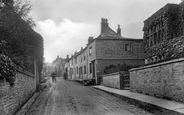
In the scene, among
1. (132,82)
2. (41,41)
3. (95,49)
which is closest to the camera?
(132,82)

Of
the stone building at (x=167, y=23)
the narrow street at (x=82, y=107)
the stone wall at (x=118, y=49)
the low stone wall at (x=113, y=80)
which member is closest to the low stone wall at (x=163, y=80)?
the narrow street at (x=82, y=107)

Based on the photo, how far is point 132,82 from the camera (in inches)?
534

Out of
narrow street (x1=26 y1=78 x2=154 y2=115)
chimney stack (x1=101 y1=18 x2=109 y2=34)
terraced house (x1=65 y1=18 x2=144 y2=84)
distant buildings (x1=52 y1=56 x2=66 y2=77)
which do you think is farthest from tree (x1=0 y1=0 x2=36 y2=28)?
distant buildings (x1=52 y1=56 x2=66 y2=77)

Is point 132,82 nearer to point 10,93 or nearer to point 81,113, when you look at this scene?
point 81,113

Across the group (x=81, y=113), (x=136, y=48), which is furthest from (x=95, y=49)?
(x=81, y=113)

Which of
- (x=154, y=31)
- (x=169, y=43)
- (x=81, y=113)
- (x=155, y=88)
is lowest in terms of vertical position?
(x=81, y=113)

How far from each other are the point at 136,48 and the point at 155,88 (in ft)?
57.2

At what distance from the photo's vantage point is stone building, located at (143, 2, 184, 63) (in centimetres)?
1345

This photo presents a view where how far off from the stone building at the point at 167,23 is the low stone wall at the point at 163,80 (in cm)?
411

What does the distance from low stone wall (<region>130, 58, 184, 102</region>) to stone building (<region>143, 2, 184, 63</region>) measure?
4110mm

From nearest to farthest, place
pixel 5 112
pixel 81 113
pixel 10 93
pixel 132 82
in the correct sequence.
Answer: pixel 5 112, pixel 10 93, pixel 81 113, pixel 132 82

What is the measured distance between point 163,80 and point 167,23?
636 centimetres

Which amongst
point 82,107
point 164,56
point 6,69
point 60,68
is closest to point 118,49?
point 164,56

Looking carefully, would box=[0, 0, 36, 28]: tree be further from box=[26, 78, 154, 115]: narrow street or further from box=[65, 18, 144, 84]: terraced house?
box=[65, 18, 144, 84]: terraced house
